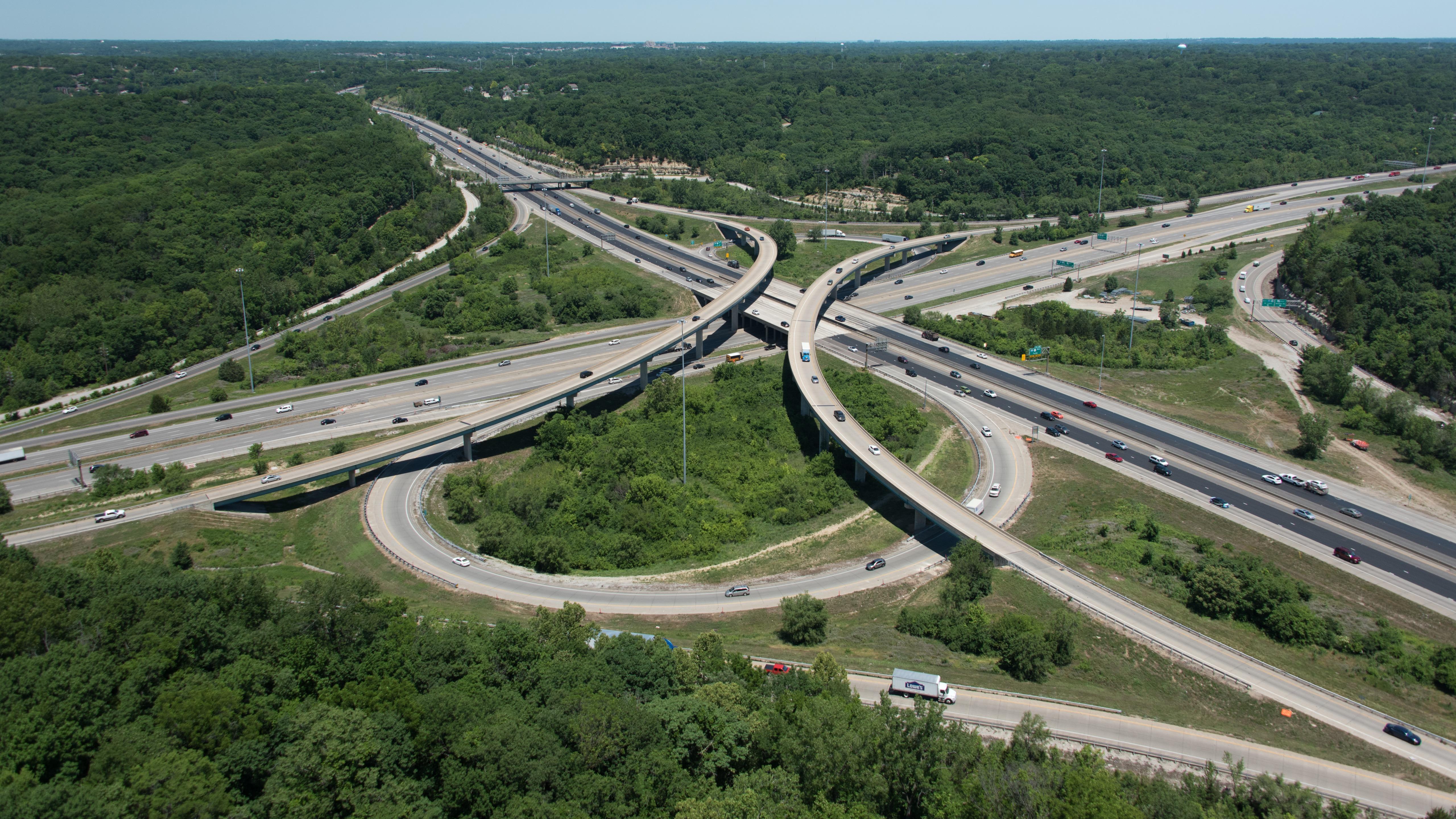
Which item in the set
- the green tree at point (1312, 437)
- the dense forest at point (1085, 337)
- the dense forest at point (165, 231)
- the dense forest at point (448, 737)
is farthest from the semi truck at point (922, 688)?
the dense forest at point (165, 231)

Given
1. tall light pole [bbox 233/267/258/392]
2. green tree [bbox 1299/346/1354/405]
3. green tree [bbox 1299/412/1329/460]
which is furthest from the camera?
tall light pole [bbox 233/267/258/392]

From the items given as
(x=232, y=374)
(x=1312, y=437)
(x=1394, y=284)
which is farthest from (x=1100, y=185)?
(x=232, y=374)

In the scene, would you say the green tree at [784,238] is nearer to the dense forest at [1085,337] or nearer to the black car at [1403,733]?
the dense forest at [1085,337]

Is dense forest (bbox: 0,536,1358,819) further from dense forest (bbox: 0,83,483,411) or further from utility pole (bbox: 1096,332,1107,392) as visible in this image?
dense forest (bbox: 0,83,483,411)

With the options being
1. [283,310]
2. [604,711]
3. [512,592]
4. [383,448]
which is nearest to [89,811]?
[604,711]

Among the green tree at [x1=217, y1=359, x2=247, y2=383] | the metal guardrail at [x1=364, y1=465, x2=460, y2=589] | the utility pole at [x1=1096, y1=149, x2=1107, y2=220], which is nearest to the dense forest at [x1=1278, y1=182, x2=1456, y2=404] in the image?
the utility pole at [x1=1096, y1=149, x2=1107, y2=220]

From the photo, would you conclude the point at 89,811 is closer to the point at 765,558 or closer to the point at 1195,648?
the point at 765,558

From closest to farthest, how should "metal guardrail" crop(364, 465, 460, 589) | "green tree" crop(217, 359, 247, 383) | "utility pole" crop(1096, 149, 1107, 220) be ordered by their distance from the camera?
"metal guardrail" crop(364, 465, 460, 589) → "green tree" crop(217, 359, 247, 383) → "utility pole" crop(1096, 149, 1107, 220)
